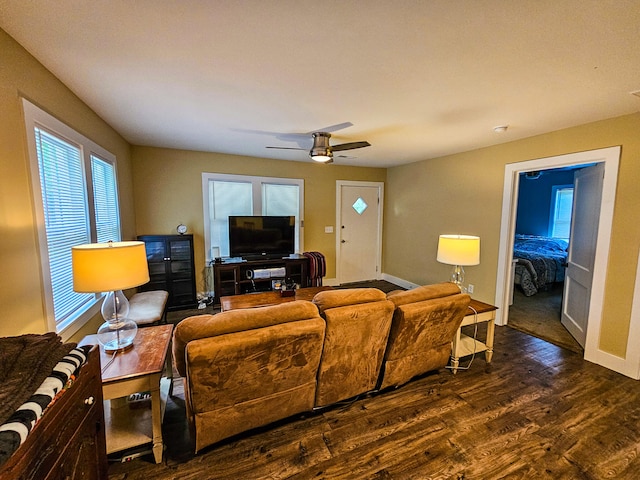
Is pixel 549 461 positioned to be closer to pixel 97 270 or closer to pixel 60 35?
pixel 97 270

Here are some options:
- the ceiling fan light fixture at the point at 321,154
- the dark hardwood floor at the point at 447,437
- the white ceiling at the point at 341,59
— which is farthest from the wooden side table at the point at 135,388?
the ceiling fan light fixture at the point at 321,154

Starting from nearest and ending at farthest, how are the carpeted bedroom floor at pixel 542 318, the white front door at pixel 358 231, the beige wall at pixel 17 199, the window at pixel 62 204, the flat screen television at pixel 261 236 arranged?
the beige wall at pixel 17 199 → the window at pixel 62 204 → the carpeted bedroom floor at pixel 542 318 → the flat screen television at pixel 261 236 → the white front door at pixel 358 231

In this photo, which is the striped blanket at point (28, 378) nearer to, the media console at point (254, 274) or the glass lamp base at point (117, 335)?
the glass lamp base at point (117, 335)

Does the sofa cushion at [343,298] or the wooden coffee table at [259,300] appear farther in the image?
the wooden coffee table at [259,300]

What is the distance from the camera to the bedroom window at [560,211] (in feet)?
22.5

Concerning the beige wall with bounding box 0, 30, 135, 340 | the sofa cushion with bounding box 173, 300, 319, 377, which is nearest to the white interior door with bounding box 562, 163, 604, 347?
the sofa cushion with bounding box 173, 300, 319, 377

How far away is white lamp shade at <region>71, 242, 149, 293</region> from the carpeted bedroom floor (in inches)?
166

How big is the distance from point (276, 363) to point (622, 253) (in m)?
3.29

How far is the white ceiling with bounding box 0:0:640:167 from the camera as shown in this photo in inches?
50.5

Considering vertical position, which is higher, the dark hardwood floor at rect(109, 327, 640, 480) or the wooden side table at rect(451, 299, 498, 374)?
the wooden side table at rect(451, 299, 498, 374)

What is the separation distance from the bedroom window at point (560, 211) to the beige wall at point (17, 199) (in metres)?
9.37

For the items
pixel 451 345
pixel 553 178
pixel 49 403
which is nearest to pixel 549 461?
pixel 451 345

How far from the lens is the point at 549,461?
164 centimetres

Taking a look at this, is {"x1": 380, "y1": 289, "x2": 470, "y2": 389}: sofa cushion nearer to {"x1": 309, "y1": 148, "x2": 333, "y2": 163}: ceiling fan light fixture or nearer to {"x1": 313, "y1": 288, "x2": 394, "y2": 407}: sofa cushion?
{"x1": 313, "y1": 288, "x2": 394, "y2": 407}: sofa cushion
